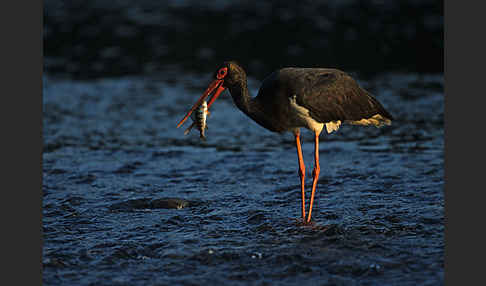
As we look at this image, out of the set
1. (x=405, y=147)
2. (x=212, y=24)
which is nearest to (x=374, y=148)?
(x=405, y=147)

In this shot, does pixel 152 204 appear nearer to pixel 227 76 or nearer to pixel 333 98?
pixel 227 76

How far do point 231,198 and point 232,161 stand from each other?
5.67ft

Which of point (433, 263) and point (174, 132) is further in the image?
point (174, 132)

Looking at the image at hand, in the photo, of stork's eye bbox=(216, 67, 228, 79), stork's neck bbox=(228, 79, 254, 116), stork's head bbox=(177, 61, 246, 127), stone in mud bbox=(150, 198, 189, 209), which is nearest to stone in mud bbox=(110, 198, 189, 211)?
stone in mud bbox=(150, 198, 189, 209)

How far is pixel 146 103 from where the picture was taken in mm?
12828

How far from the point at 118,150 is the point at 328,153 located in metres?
3.31

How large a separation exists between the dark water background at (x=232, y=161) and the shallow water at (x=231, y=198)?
0.02 meters

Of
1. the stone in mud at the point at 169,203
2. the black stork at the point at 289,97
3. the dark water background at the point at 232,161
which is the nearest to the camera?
the dark water background at the point at 232,161

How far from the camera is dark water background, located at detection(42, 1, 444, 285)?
5695 millimetres

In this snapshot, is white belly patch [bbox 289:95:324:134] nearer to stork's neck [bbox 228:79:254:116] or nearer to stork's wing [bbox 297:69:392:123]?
stork's wing [bbox 297:69:392:123]

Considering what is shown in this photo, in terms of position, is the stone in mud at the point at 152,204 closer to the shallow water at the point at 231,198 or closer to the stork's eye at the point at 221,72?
the shallow water at the point at 231,198

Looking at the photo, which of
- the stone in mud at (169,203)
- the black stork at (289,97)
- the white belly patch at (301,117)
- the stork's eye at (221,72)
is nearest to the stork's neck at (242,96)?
the black stork at (289,97)

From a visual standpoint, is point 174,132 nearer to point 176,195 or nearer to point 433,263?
point 176,195

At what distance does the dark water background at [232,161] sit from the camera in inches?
224
